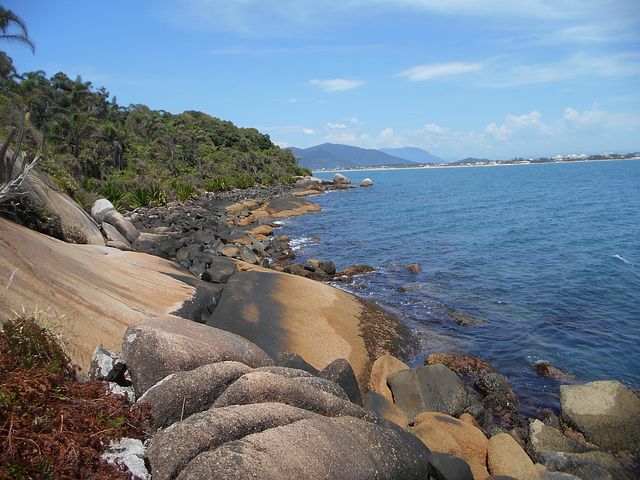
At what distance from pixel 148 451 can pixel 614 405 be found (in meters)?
9.34

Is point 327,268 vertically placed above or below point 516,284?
above

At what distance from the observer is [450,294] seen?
54.3 ft

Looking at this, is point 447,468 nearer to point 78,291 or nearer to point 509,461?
point 509,461

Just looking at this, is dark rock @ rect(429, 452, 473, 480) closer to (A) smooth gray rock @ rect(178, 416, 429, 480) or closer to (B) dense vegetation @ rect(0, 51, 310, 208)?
(A) smooth gray rock @ rect(178, 416, 429, 480)

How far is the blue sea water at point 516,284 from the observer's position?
37.4 ft

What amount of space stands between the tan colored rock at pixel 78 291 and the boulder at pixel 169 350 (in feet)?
3.76

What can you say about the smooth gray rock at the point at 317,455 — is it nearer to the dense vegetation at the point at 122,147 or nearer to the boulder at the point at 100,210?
the dense vegetation at the point at 122,147

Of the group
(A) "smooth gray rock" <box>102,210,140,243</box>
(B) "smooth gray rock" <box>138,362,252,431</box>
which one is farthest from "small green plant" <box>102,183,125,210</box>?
(B) "smooth gray rock" <box>138,362,252,431</box>

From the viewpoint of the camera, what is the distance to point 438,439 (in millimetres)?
6809

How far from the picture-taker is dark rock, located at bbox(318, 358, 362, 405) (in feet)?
23.0

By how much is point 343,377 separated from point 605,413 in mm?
5892

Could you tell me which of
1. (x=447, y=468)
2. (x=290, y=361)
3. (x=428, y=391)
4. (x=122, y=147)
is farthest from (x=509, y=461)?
(x=122, y=147)

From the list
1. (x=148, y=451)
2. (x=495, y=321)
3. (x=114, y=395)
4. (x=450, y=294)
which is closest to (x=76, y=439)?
(x=148, y=451)

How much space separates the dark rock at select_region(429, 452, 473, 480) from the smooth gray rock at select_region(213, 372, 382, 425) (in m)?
1.38
